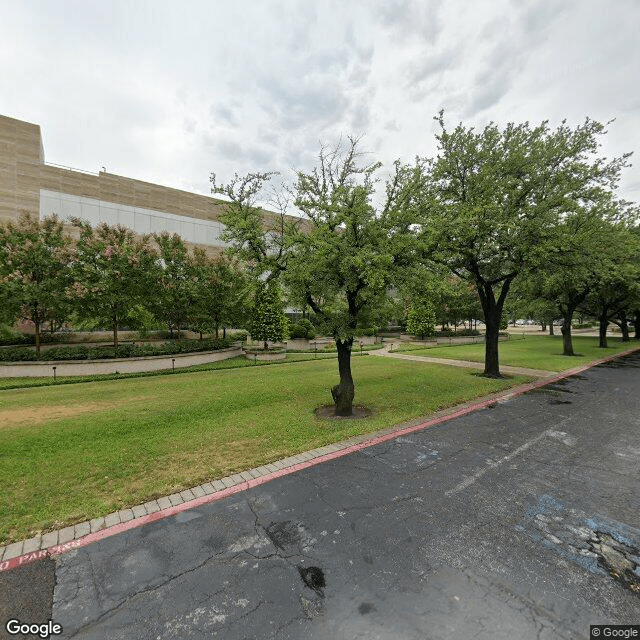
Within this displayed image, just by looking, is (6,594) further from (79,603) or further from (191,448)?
(191,448)

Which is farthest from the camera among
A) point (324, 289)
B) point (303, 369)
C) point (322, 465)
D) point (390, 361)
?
point (390, 361)

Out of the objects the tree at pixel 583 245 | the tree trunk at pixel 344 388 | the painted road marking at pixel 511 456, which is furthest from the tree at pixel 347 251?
the tree at pixel 583 245

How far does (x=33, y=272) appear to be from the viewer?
16.5 metres

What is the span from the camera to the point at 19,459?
6.48 metres

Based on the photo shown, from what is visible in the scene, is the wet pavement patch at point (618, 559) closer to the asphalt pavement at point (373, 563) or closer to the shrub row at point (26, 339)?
the asphalt pavement at point (373, 563)

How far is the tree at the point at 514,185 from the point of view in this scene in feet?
42.0

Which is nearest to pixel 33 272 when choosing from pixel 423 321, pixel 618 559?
pixel 618 559

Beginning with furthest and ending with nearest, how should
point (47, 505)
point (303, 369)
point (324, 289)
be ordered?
point (303, 369) → point (324, 289) → point (47, 505)

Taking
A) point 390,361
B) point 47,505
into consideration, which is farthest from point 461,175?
point 47,505

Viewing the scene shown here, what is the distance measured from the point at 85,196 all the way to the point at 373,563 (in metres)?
37.8

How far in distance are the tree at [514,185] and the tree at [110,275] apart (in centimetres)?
1620

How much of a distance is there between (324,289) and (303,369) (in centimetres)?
995

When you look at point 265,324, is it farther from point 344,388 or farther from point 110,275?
point 344,388

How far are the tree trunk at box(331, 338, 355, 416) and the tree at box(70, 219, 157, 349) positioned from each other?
14.0 m
